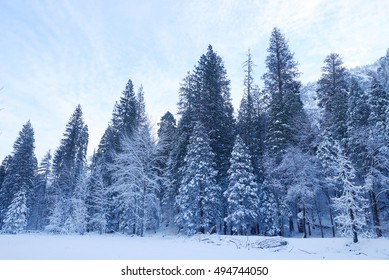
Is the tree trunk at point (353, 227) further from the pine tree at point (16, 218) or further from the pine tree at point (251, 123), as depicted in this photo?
the pine tree at point (16, 218)

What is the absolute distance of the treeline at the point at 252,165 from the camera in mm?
25922

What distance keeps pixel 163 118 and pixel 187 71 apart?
9.32 metres

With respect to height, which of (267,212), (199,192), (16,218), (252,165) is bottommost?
(16,218)

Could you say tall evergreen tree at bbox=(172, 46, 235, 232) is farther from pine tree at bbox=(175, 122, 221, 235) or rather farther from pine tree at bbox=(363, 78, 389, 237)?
pine tree at bbox=(363, 78, 389, 237)

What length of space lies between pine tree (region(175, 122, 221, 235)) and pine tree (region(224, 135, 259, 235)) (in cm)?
186

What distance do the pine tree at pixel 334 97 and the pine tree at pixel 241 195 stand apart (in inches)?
391

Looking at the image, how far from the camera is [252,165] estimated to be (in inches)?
1262

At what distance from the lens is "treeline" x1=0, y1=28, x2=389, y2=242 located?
2592 cm

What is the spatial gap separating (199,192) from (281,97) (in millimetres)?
17217

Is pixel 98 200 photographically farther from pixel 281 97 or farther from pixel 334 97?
pixel 334 97

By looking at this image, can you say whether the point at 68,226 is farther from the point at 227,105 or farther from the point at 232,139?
the point at 227,105

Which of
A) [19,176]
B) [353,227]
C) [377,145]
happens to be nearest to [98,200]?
[19,176]

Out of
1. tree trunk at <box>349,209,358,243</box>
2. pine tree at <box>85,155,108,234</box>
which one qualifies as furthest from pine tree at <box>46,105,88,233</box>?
tree trunk at <box>349,209,358,243</box>

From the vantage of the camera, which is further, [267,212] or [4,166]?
[4,166]
